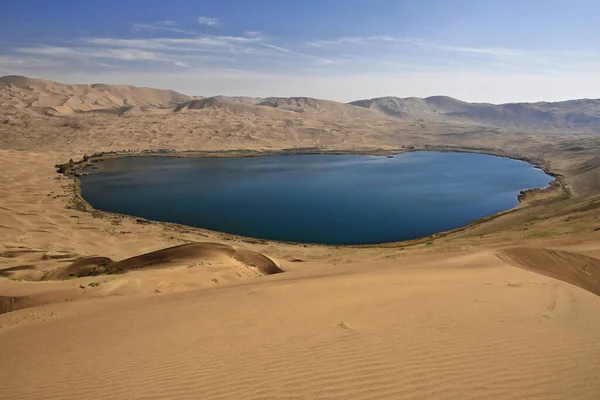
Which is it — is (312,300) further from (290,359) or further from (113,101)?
(113,101)

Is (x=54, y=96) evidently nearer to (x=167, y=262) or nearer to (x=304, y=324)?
(x=167, y=262)

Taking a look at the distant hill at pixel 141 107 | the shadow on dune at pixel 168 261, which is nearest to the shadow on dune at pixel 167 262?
the shadow on dune at pixel 168 261

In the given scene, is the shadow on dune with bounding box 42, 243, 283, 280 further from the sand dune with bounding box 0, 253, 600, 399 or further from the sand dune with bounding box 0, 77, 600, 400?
the sand dune with bounding box 0, 253, 600, 399

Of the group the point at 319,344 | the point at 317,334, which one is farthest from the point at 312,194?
the point at 319,344

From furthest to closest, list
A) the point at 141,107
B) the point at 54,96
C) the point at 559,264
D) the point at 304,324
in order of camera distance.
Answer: the point at 54,96 → the point at 141,107 → the point at 559,264 → the point at 304,324

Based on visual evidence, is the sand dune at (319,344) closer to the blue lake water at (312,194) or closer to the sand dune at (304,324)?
the sand dune at (304,324)

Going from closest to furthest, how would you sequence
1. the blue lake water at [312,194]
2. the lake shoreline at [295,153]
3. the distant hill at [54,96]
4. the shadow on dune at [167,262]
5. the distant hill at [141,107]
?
the shadow on dune at [167,262] → the lake shoreline at [295,153] → the blue lake water at [312,194] → the distant hill at [54,96] → the distant hill at [141,107]

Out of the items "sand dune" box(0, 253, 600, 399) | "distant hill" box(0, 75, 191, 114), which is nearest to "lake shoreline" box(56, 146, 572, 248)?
"sand dune" box(0, 253, 600, 399)

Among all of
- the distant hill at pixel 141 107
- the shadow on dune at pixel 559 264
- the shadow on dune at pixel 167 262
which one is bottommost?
the shadow on dune at pixel 167 262

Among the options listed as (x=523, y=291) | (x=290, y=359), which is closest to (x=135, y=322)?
(x=290, y=359)
